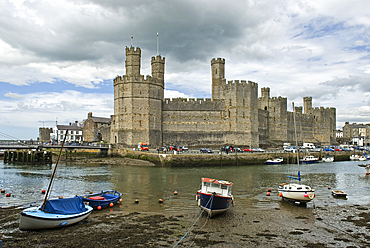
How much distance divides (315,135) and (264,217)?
58.7 m

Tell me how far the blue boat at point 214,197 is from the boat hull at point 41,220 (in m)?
5.86

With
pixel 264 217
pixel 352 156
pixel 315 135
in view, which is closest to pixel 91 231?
pixel 264 217

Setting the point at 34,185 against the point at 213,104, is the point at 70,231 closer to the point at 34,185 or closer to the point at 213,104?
the point at 34,185

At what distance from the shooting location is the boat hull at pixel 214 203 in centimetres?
1362

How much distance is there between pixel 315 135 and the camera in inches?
2625

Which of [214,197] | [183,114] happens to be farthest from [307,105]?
[214,197]

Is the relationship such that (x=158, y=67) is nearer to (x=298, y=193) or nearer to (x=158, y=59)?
(x=158, y=59)

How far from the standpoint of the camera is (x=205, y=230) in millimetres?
12117

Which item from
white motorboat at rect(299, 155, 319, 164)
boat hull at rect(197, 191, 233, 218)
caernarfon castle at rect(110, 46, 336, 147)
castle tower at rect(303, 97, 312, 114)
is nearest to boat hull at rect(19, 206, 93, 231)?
boat hull at rect(197, 191, 233, 218)

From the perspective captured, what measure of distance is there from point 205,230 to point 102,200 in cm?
611

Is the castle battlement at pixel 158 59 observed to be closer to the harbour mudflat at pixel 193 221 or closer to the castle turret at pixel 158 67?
the castle turret at pixel 158 67

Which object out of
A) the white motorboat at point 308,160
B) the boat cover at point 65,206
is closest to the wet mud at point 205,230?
the boat cover at point 65,206

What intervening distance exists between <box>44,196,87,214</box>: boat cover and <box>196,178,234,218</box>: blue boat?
5520 mm

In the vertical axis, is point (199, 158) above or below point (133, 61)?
below
